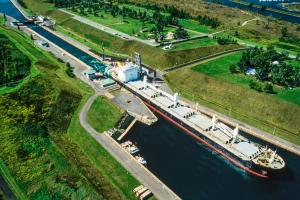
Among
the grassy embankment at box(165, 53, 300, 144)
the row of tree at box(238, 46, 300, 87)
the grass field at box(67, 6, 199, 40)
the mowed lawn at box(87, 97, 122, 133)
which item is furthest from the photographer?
the grass field at box(67, 6, 199, 40)

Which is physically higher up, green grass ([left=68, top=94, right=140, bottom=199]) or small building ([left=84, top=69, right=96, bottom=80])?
small building ([left=84, top=69, right=96, bottom=80])

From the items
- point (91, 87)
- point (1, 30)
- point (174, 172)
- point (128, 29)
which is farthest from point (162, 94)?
point (1, 30)

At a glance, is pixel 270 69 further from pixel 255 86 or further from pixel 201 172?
pixel 201 172

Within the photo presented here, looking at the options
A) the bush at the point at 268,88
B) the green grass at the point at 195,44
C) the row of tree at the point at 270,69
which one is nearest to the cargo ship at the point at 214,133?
the bush at the point at 268,88

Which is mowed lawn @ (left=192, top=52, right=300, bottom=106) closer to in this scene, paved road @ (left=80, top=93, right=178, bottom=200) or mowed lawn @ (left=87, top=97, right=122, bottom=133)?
mowed lawn @ (left=87, top=97, right=122, bottom=133)

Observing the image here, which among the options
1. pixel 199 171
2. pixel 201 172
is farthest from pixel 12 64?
pixel 201 172

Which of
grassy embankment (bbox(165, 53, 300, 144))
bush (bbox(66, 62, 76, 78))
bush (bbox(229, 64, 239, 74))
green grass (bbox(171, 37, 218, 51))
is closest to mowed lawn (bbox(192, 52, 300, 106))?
grassy embankment (bbox(165, 53, 300, 144))
